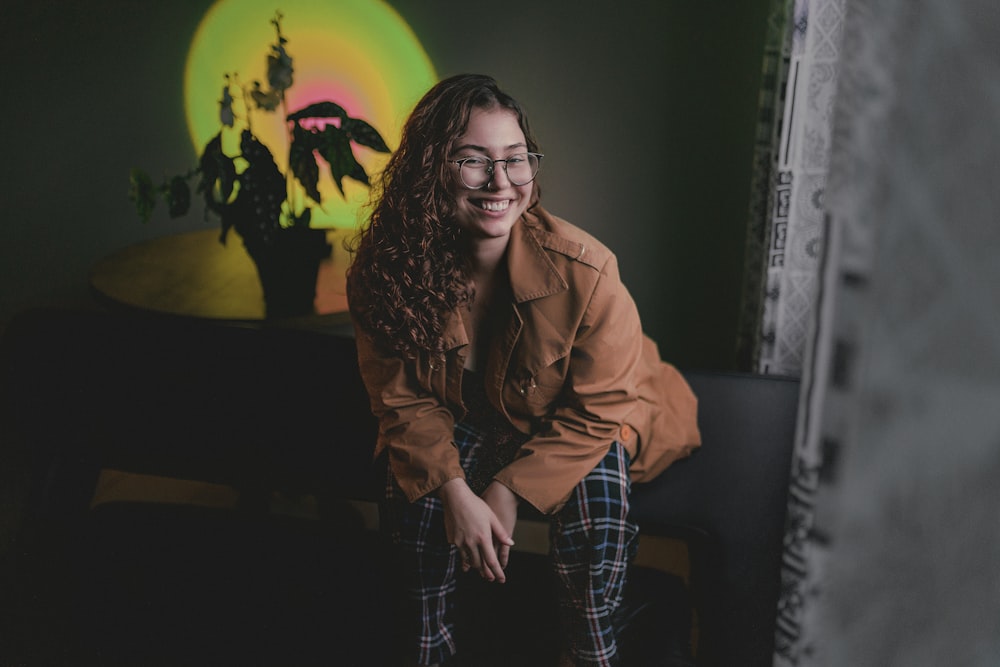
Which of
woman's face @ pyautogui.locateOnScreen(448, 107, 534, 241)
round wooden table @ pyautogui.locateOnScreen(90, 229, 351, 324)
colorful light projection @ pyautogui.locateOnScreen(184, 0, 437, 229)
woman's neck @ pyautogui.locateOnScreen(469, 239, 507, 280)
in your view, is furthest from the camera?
colorful light projection @ pyautogui.locateOnScreen(184, 0, 437, 229)

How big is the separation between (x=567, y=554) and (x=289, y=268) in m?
0.88

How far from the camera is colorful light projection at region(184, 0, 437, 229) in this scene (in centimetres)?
238

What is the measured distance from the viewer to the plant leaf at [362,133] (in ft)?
5.16

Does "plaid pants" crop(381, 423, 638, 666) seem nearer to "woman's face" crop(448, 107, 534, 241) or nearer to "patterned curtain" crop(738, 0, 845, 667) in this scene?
"woman's face" crop(448, 107, 534, 241)

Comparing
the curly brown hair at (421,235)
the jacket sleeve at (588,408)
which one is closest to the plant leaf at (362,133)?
the curly brown hair at (421,235)

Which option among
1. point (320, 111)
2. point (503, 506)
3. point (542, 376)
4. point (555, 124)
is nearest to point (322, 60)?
point (555, 124)

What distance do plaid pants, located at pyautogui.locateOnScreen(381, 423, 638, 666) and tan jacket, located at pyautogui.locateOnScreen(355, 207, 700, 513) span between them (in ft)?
0.14

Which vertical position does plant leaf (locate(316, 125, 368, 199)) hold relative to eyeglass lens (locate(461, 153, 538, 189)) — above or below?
above

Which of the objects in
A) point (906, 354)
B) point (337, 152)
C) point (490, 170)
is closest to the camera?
point (906, 354)

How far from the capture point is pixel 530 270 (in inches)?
47.1

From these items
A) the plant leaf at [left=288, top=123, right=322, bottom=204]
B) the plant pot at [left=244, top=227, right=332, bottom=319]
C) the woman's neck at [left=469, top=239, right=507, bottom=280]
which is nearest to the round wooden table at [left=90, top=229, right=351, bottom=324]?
the plant pot at [left=244, top=227, right=332, bottom=319]

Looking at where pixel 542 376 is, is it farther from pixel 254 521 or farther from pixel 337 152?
pixel 254 521

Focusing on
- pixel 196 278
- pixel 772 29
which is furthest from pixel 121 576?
pixel 772 29

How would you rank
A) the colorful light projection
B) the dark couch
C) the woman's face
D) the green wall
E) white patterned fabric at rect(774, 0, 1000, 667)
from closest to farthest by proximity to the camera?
white patterned fabric at rect(774, 0, 1000, 667), the woman's face, the dark couch, the green wall, the colorful light projection
